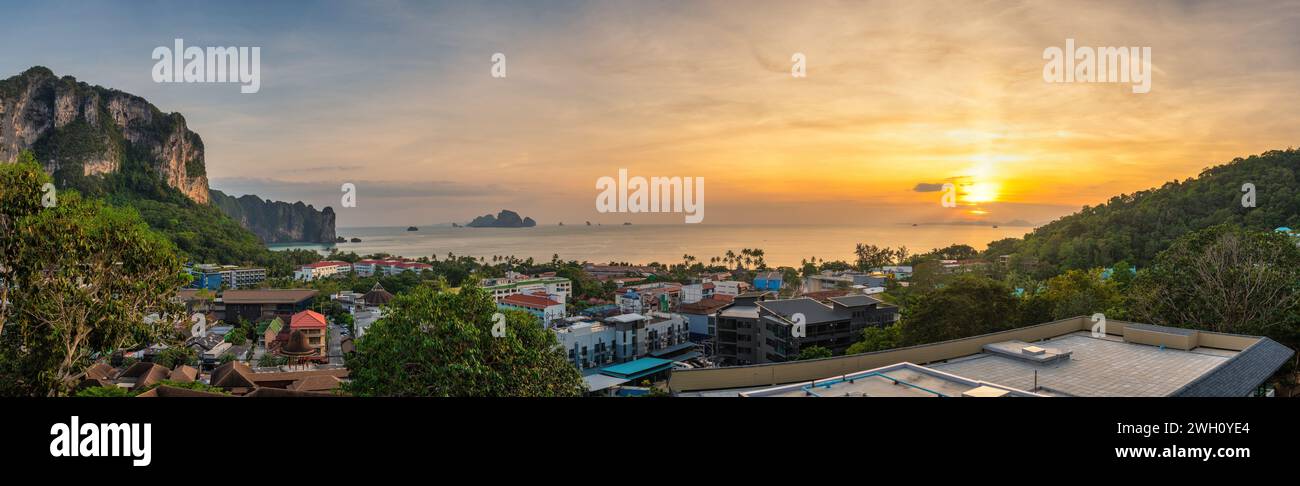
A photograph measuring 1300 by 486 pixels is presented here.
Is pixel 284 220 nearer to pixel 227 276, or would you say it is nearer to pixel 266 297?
pixel 227 276

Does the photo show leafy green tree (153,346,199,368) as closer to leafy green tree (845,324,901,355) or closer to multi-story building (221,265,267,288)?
leafy green tree (845,324,901,355)

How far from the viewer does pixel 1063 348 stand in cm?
895

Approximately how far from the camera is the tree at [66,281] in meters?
5.96

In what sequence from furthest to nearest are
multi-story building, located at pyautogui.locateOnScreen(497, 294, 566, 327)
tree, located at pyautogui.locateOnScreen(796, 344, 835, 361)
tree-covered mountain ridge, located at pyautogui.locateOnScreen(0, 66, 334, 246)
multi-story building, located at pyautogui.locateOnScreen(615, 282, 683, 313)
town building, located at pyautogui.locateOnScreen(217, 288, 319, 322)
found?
tree-covered mountain ridge, located at pyautogui.locateOnScreen(0, 66, 334, 246) → town building, located at pyautogui.locateOnScreen(217, 288, 319, 322) → multi-story building, located at pyautogui.locateOnScreen(615, 282, 683, 313) → multi-story building, located at pyautogui.locateOnScreen(497, 294, 566, 327) → tree, located at pyautogui.locateOnScreen(796, 344, 835, 361)

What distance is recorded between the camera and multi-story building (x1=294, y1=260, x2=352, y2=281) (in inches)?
1769

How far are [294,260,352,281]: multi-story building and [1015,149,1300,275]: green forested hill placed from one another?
4524 centimetres

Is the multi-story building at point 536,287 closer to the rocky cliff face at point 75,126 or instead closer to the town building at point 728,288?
the town building at point 728,288

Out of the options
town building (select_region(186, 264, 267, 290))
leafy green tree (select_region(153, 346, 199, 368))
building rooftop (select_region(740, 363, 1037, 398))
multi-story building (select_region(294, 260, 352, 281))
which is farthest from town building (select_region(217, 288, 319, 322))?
building rooftop (select_region(740, 363, 1037, 398))


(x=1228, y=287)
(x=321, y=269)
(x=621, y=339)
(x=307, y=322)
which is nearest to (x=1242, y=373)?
(x=1228, y=287)

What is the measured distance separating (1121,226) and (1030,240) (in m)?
8.87

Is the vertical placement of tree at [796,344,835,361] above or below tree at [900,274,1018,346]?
below

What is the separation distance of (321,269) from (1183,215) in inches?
2051
